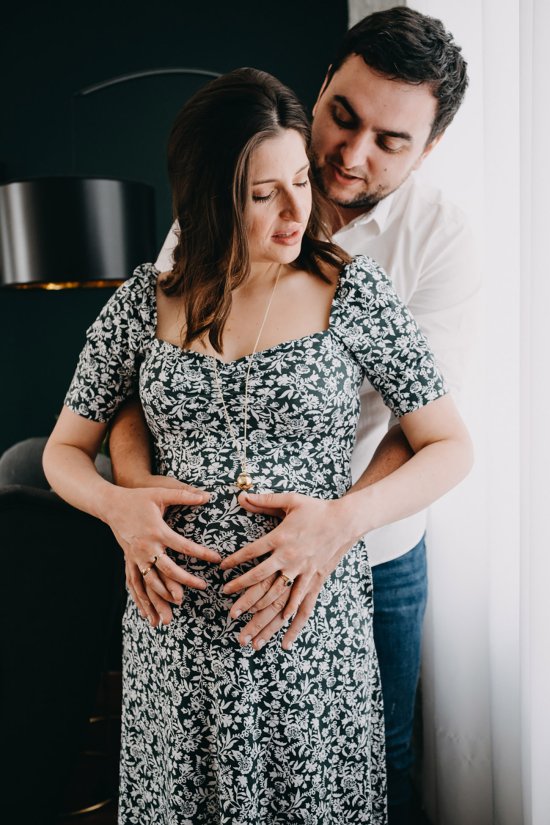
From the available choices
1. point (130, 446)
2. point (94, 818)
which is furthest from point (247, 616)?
point (94, 818)

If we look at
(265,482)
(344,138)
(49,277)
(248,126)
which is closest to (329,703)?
(265,482)

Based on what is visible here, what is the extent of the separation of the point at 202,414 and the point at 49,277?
1380 millimetres

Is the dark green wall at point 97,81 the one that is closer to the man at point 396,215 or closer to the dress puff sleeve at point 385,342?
the man at point 396,215

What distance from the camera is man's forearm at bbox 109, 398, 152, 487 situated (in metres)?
1.10

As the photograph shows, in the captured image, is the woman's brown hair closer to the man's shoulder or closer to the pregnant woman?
the pregnant woman

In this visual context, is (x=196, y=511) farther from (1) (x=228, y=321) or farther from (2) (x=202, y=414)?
(1) (x=228, y=321)

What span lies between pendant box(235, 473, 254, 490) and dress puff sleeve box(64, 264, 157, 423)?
0.87 ft

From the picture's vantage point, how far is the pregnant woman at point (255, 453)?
3.22 feet

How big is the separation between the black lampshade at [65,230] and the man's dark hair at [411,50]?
1.18 meters

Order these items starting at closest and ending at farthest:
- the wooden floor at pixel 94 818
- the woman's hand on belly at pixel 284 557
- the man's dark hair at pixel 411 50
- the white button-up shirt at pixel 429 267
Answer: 1. the woman's hand on belly at pixel 284 557
2. the man's dark hair at pixel 411 50
3. the white button-up shirt at pixel 429 267
4. the wooden floor at pixel 94 818

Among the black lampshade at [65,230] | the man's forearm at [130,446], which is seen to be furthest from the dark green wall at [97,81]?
the man's forearm at [130,446]

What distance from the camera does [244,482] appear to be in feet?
3.22

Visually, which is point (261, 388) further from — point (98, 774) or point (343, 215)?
point (98, 774)

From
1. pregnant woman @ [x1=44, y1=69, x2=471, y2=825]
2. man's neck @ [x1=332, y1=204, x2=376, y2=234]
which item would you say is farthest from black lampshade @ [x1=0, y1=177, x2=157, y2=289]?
pregnant woman @ [x1=44, y1=69, x2=471, y2=825]
